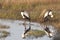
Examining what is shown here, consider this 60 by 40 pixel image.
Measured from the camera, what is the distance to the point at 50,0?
28.7m

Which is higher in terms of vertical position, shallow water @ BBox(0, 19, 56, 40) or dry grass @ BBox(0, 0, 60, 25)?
dry grass @ BBox(0, 0, 60, 25)

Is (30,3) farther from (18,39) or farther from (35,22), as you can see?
(18,39)

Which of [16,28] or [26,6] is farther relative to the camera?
[26,6]

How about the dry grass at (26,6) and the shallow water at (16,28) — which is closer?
the shallow water at (16,28)

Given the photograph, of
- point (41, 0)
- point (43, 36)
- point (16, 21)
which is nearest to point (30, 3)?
point (41, 0)

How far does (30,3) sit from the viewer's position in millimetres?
28156

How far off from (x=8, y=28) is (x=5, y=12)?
14.2 ft

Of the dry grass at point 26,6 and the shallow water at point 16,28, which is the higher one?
the dry grass at point 26,6

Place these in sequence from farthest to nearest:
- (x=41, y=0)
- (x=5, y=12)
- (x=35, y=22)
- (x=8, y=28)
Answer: (x=41, y=0) → (x=5, y=12) → (x=35, y=22) → (x=8, y=28)

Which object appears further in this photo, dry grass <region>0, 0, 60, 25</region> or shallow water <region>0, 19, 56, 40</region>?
dry grass <region>0, 0, 60, 25</region>

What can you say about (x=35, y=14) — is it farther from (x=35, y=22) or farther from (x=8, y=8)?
(x=8, y=8)

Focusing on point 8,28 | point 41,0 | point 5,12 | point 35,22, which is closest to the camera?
point 8,28

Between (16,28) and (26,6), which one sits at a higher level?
(26,6)

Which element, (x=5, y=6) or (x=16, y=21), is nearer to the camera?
(x=16, y=21)
